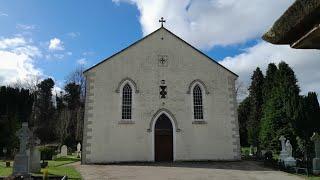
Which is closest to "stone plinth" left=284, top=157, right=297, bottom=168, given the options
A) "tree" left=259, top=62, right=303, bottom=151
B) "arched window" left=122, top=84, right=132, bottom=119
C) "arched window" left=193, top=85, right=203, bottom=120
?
"arched window" left=193, top=85, right=203, bottom=120

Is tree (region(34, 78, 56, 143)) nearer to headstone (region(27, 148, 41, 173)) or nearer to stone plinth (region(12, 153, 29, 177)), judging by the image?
headstone (region(27, 148, 41, 173))

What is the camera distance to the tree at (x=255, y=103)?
40781 mm

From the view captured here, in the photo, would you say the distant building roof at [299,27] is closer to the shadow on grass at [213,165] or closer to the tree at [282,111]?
the shadow on grass at [213,165]

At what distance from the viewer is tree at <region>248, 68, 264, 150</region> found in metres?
40.8

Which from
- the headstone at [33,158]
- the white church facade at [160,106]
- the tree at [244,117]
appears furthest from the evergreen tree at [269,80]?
the headstone at [33,158]

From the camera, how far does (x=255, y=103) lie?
4272 centimetres

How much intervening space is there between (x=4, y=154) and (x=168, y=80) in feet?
75.9

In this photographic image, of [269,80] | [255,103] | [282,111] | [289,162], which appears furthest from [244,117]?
[289,162]

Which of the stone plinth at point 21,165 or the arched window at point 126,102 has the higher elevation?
the arched window at point 126,102

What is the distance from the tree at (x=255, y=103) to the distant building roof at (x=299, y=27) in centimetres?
3793

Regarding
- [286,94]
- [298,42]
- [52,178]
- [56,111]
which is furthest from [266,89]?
[56,111]

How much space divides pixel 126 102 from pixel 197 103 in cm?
548

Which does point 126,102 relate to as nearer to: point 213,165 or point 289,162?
point 213,165

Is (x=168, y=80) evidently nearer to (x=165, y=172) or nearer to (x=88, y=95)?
(x=88, y=95)
